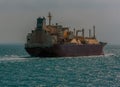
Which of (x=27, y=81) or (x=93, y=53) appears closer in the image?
(x=27, y=81)

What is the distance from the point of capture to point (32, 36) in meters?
90.6

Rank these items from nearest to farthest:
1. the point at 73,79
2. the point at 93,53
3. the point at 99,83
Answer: the point at 99,83 < the point at 73,79 < the point at 93,53

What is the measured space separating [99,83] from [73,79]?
15.6 feet

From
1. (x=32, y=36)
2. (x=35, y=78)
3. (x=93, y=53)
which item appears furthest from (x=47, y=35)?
(x=35, y=78)

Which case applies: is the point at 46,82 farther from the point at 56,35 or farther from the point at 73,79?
the point at 56,35

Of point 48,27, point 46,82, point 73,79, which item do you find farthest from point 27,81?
point 48,27

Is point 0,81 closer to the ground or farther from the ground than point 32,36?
closer to the ground

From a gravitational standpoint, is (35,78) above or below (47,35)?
below

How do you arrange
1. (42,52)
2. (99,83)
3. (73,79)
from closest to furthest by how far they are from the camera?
(99,83), (73,79), (42,52)

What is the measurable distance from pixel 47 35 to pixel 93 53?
22480 millimetres

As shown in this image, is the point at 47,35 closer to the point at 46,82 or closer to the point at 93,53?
the point at 93,53

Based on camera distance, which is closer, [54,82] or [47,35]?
[54,82]

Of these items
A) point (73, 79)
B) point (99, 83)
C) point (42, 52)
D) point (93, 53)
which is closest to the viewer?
point (99, 83)

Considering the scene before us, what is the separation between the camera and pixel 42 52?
3457 inches
